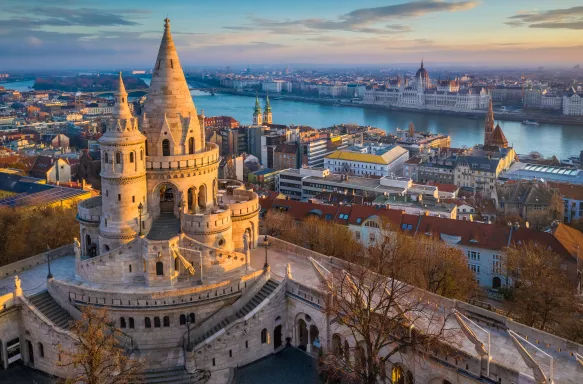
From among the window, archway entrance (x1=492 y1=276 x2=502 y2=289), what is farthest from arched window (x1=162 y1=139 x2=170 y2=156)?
archway entrance (x1=492 y1=276 x2=502 y2=289)

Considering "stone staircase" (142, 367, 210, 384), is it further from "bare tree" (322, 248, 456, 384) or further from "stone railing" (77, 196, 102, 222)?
"stone railing" (77, 196, 102, 222)

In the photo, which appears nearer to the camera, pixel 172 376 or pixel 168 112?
pixel 172 376

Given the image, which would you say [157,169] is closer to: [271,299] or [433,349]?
[271,299]

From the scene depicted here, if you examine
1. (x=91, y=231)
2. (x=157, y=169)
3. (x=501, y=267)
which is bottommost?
(x=501, y=267)

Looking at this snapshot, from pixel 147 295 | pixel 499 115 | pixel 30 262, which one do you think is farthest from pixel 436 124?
pixel 147 295

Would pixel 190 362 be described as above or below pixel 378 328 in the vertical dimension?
below

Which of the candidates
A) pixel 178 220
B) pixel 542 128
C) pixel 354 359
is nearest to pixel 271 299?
pixel 354 359

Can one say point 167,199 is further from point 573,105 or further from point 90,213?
point 573,105
